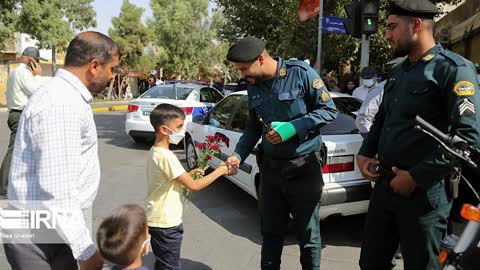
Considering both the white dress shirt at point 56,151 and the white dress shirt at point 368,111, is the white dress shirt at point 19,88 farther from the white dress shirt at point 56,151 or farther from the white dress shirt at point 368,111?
the white dress shirt at point 56,151

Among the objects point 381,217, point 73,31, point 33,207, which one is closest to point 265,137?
point 381,217

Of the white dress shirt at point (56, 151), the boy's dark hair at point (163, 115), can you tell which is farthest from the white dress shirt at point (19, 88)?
the white dress shirt at point (56, 151)

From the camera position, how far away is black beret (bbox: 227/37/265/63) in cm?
282

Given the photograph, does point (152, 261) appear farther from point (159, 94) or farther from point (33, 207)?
point (159, 94)

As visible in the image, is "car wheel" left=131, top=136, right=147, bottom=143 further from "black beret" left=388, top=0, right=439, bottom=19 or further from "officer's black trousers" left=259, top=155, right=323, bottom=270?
"black beret" left=388, top=0, right=439, bottom=19

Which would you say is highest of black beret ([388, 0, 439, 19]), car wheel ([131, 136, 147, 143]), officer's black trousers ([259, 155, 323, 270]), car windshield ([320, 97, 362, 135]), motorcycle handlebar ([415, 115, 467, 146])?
black beret ([388, 0, 439, 19])

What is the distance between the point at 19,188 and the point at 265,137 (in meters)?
1.64

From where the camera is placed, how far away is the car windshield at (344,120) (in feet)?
14.4

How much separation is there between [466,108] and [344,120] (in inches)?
101

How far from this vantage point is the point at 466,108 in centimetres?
199

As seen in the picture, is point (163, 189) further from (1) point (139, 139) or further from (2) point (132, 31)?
(2) point (132, 31)

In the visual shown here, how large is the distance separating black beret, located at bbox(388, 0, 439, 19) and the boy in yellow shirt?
1.52 meters

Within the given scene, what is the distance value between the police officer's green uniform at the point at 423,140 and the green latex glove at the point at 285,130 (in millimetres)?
571

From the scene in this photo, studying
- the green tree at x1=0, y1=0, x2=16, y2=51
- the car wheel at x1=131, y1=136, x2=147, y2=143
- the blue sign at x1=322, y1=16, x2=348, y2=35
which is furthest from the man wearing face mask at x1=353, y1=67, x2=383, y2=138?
the green tree at x1=0, y1=0, x2=16, y2=51
